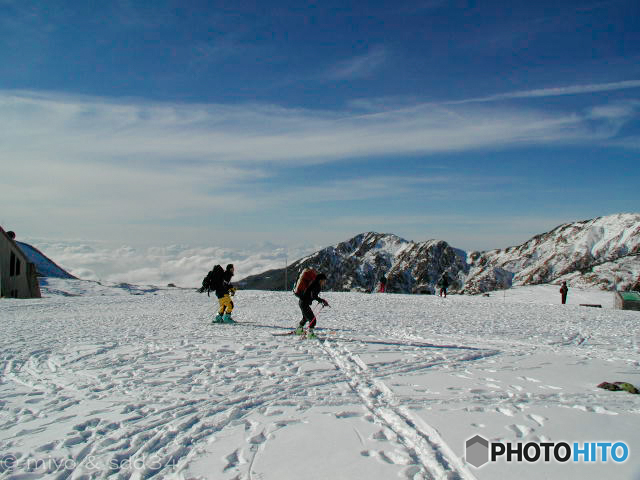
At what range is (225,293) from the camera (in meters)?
17.7

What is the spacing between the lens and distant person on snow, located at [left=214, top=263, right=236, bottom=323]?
1748cm

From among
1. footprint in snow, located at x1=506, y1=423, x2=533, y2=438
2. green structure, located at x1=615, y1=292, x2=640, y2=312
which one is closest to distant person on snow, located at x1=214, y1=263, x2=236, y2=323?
footprint in snow, located at x1=506, y1=423, x2=533, y2=438

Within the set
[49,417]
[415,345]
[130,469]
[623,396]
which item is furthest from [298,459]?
[415,345]

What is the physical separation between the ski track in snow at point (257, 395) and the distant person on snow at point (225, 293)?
208 cm

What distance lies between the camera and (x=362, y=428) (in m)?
6.16

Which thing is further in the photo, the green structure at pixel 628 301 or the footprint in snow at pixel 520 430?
the green structure at pixel 628 301

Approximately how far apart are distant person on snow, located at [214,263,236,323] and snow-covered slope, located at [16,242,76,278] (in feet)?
304

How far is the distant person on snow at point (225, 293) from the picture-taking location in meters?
17.5

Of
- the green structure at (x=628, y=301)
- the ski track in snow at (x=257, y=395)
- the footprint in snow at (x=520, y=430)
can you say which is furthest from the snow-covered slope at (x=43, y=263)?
the footprint in snow at (x=520, y=430)

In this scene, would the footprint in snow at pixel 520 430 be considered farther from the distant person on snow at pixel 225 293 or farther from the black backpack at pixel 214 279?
the black backpack at pixel 214 279

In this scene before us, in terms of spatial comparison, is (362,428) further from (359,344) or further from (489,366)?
(359,344)

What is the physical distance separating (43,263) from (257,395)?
109m

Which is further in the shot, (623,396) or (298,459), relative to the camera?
(623,396)

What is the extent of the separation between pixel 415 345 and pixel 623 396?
6020 millimetres
